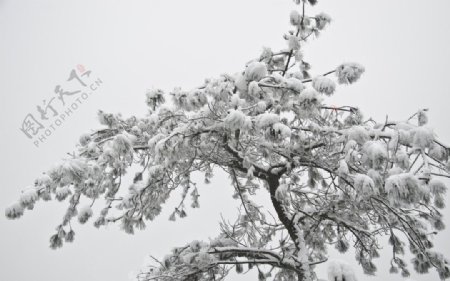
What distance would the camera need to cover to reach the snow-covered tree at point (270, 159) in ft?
9.37

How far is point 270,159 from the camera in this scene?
4.60 metres

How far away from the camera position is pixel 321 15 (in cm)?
445

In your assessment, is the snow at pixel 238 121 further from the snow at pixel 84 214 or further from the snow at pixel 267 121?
the snow at pixel 84 214

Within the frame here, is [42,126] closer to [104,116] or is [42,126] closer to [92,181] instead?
[104,116]

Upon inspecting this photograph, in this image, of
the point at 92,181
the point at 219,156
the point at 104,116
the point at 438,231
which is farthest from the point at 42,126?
the point at 438,231

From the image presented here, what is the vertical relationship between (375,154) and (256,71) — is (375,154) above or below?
below

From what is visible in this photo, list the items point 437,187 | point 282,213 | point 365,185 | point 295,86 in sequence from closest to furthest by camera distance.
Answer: point 437,187
point 365,185
point 295,86
point 282,213

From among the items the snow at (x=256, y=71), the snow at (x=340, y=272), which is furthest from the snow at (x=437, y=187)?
the snow at (x=256, y=71)

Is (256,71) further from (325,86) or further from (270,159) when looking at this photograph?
(270,159)

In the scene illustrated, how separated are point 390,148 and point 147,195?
11.3ft

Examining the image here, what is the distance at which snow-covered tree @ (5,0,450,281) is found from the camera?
2.86 meters

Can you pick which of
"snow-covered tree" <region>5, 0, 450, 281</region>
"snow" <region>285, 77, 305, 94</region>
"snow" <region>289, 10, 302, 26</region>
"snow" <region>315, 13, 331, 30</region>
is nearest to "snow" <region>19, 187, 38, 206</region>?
"snow-covered tree" <region>5, 0, 450, 281</region>

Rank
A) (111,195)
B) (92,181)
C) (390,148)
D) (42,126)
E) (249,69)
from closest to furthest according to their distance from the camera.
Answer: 1. (390,148)
2. (249,69)
3. (92,181)
4. (111,195)
5. (42,126)

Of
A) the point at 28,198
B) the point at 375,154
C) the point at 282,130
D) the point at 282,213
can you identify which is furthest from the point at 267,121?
the point at 28,198
